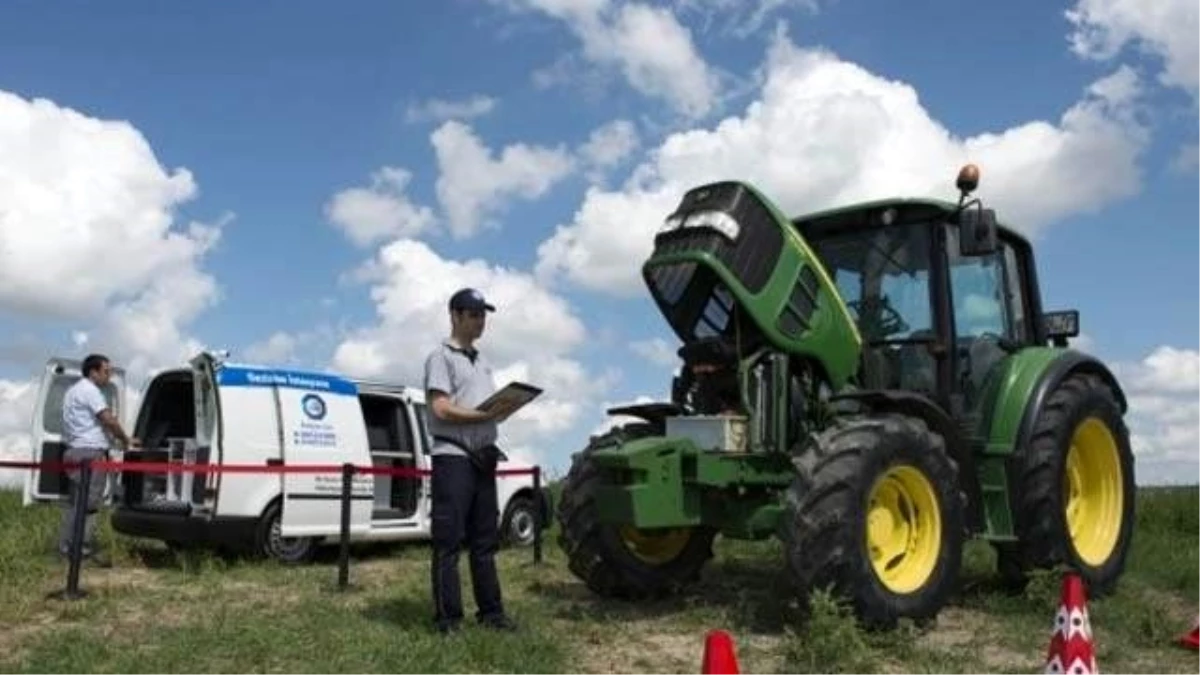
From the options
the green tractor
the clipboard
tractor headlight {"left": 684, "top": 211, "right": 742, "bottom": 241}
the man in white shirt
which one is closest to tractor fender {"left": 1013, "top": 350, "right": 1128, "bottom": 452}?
the green tractor

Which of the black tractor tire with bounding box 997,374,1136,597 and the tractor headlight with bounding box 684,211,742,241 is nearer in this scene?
the tractor headlight with bounding box 684,211,742,241

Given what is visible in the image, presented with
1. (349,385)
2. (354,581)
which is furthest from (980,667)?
(349,385)

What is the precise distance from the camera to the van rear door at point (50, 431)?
1137 centimetres

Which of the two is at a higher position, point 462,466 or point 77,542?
point 462,466

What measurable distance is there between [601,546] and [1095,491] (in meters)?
4.00

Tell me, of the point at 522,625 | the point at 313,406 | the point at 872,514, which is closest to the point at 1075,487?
the point at 872,514

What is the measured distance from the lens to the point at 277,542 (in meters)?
11.4

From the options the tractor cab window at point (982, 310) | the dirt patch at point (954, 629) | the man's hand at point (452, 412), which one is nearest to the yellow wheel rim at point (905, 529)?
the dirt patch at point (954, 629)

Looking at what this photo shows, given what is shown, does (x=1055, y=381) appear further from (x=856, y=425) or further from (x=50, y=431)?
(x=50, y=431)

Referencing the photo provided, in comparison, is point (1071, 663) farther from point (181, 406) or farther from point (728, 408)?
point (181, 406)

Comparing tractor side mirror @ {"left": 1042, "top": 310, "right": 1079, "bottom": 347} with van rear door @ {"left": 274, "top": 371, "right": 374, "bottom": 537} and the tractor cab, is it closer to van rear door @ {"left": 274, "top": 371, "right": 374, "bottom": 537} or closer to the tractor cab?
the tractor cab

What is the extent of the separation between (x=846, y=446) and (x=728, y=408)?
1154 mm

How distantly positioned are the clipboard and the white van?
451 cm

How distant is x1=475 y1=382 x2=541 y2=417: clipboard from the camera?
6.84m
